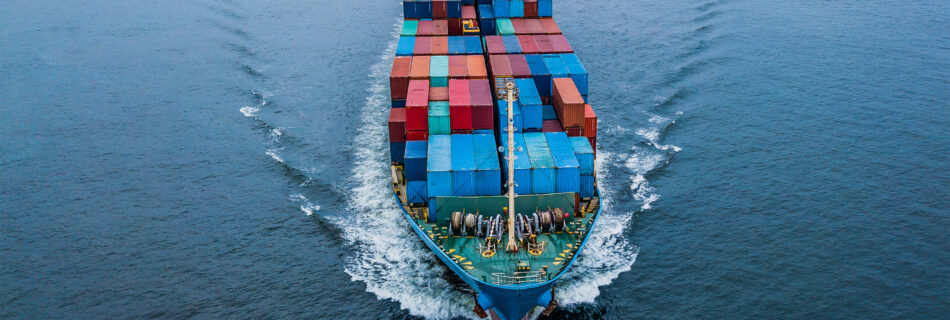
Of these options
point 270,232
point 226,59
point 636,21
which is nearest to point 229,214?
point 270,232

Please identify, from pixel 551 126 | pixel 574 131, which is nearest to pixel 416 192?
pixel 551 126

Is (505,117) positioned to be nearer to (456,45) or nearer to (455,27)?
(456,45)

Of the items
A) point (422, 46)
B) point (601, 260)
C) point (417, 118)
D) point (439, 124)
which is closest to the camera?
point (601, 260)

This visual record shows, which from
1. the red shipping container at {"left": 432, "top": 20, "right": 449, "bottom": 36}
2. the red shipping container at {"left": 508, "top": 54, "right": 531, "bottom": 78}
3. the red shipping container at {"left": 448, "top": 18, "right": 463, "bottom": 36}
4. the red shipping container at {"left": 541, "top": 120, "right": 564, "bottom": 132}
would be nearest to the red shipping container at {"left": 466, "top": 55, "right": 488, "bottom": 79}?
the red shipping container at {"left": 508, "top": 54, "right": 531, "bottom": 78}

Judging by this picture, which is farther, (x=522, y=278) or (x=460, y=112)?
(x=460, y=112)

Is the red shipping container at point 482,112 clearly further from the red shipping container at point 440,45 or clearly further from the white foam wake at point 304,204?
the white foam wake at point 304,204

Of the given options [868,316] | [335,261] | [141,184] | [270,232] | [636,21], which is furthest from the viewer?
[636,21]

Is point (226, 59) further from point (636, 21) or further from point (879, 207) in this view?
point (879, 207)

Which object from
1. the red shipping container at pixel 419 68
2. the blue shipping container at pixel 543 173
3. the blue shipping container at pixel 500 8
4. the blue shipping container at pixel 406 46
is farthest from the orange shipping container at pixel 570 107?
the blue shipping container at pixel 500 8
